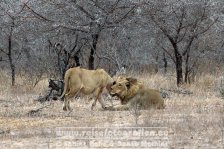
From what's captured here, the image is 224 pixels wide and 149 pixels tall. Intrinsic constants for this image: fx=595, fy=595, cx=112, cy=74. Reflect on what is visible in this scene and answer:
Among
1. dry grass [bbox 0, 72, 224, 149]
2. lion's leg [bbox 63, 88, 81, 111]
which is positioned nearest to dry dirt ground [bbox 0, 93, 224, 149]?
dry grass [bbox 0, 72, 224, 149]

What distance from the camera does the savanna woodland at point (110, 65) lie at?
9438mm

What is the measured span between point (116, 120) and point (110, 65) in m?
14.6

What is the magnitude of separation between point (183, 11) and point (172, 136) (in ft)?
40.1

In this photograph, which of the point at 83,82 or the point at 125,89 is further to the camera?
the point at 125,89

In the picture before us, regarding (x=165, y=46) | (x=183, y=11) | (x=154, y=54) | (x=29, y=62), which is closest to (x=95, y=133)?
(x=183, y=11)

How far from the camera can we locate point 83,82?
13680 mm

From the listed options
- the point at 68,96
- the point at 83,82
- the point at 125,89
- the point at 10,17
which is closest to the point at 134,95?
the point at 125,89

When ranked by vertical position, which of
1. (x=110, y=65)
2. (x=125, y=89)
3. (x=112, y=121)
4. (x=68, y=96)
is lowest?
(x=112, y=121)

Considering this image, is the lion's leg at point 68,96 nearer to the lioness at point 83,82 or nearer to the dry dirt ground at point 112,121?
the lioness at point 83,82

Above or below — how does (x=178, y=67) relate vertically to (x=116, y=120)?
above

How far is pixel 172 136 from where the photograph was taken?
29.6ft

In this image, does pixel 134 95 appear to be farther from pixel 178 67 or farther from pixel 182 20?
pixel 178 67

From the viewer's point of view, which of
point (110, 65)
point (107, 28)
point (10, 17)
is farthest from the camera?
point (110, 65)

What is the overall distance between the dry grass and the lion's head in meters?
0.63
